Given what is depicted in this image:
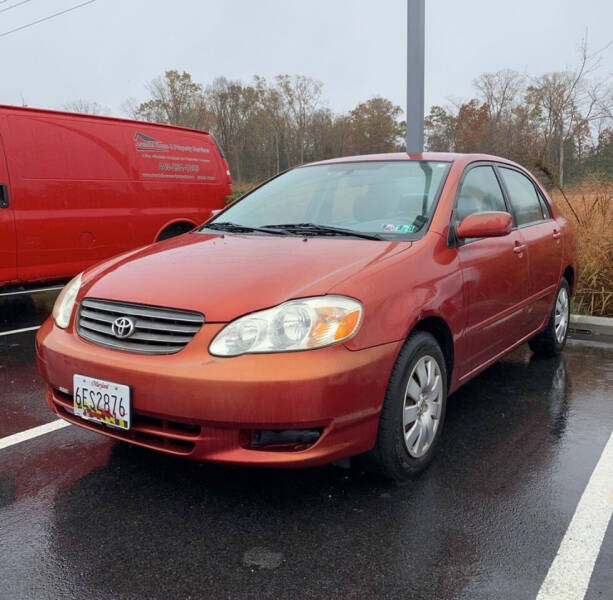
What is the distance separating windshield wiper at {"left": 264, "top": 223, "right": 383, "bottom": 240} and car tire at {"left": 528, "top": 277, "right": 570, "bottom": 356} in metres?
2.20

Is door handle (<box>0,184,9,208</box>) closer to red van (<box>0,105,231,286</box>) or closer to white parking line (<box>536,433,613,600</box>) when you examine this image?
red van (<box>0,105,231,286</box>)

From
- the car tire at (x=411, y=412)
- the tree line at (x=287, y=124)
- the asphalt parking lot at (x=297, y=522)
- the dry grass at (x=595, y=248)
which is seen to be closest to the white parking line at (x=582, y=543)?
the asphalt parking lot at (x=297, y=522)

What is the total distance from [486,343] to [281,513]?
1.60 meters

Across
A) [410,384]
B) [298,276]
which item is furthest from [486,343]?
[298,276]

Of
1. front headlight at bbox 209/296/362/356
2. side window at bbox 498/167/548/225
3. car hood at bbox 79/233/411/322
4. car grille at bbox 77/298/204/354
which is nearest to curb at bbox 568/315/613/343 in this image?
side window at bbox 498/167/548/225

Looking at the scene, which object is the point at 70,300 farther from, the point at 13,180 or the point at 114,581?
the point at 13,180

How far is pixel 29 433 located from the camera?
3.45 metres

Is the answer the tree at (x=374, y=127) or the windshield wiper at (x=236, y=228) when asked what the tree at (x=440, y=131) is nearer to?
the tree at (x=374, y=127)

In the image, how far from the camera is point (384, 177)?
12.1ft

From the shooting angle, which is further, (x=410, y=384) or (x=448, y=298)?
(x=448, y=298)

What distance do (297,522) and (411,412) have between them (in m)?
0.70

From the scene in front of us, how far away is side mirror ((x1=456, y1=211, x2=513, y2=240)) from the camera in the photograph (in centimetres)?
316

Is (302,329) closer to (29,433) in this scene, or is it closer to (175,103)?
(29,433)

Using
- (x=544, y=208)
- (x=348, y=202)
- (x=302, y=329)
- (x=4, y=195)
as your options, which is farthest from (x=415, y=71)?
(x=302, y=329)
